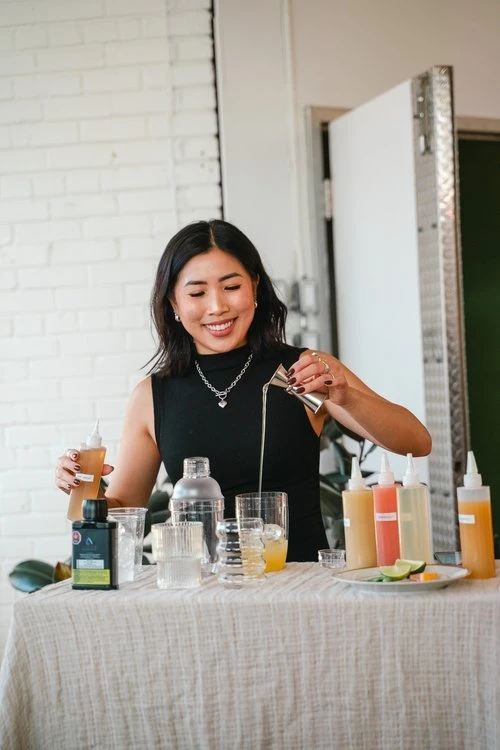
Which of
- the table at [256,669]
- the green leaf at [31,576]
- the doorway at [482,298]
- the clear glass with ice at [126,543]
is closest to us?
the table at [256,669]

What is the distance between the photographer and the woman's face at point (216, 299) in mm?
2289

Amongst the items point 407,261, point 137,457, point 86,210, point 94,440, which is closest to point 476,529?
point 94,440

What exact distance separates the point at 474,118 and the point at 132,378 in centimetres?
166

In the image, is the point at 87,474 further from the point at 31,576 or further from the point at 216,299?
the point at 31,576

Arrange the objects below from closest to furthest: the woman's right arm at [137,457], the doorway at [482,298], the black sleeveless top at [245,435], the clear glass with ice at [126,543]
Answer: the clear glass with ice at [126,543]
the black sleeveless top at [245,435]
the woman's right arm at [137,457]
the doorway at [482,298]

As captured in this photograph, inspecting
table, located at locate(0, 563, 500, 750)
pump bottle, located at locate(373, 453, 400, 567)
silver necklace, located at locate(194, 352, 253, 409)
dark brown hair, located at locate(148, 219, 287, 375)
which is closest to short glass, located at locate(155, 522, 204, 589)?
table, located at locate(0, 563, 500, 750)

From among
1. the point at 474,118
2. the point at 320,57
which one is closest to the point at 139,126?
the point at 320,57

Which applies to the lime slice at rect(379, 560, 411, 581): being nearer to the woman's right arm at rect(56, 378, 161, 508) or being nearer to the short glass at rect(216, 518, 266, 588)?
the short glass at rect(216, 518, 266, 588)

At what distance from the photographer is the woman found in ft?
7.39

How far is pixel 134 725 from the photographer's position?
1.60 metres

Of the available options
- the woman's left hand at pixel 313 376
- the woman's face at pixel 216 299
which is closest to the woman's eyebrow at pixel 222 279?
the woman's face at pixel 216 299

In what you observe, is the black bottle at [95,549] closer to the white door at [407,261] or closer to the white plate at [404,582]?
the white plate at [404,582]

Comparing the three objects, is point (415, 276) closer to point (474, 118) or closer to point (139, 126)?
point (474, 118)

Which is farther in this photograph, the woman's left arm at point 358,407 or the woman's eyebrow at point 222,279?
the woman's eyebrow at point 222,279
